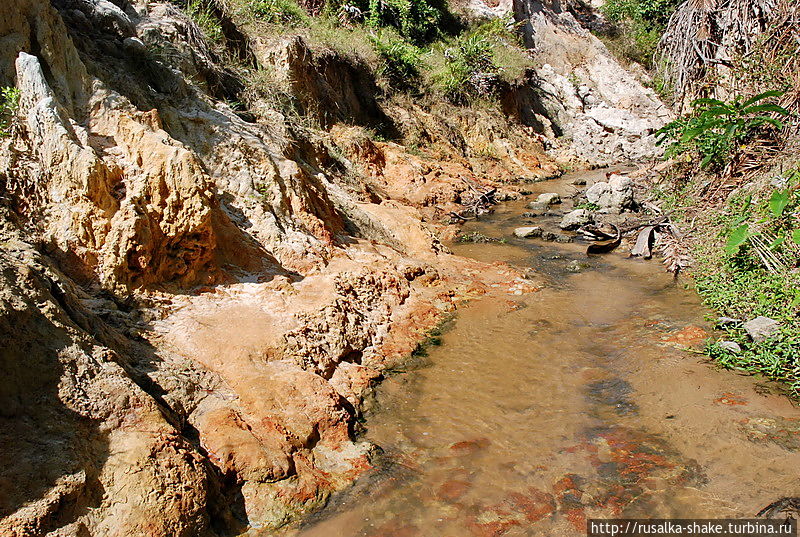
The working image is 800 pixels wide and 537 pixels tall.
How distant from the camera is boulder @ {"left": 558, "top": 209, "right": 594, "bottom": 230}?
10.1 m

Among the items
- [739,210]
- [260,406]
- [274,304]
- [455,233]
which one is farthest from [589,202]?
[260,406]

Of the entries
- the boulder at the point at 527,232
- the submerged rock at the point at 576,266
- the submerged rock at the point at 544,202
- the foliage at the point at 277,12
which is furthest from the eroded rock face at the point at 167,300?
the foliage at the point at 277,12

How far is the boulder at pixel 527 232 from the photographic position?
31.9ft


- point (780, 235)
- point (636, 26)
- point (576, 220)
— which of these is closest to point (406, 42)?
point (576, 220)

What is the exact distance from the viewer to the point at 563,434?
354 centimetres

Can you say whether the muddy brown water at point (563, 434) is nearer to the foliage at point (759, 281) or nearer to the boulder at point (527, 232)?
the foliage at point (759, 281)

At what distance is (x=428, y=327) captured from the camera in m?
5.31

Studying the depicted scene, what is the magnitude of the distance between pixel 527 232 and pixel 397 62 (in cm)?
978

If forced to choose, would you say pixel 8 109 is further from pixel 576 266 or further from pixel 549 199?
pixel 549 199

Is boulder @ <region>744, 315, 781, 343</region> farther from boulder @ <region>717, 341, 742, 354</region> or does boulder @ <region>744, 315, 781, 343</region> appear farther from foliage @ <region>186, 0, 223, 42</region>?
foliage @ <region>186, 0, 223, 42</region>

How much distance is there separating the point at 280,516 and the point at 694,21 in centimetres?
1029

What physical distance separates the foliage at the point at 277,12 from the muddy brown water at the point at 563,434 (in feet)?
36.7

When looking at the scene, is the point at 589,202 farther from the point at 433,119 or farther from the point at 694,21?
the point at 433,119

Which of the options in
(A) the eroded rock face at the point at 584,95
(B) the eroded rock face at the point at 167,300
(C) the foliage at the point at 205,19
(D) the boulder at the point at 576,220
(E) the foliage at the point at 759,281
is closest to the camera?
(B) the eroded rock face at the point at 167,300
